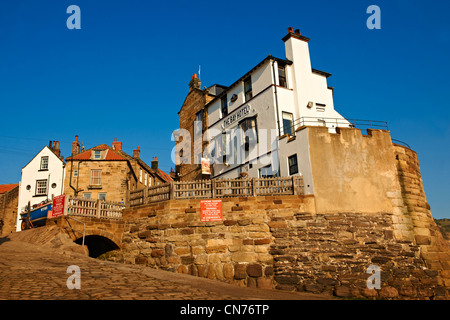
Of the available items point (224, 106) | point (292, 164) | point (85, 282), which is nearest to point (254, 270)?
point (292, 164)

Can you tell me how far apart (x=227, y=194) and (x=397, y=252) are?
9010 millimetres

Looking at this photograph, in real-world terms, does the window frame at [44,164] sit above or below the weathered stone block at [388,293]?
above

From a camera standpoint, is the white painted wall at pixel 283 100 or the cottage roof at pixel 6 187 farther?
the cottage roof at pixel 6 187

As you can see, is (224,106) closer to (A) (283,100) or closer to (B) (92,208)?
(A) (283,100)

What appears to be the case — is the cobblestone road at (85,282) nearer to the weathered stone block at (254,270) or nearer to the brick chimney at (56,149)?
the weathered stone block at (254,270)

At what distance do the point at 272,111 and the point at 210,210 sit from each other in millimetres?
8286

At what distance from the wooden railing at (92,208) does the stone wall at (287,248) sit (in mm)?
2495

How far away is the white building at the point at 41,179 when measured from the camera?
36.6 meters

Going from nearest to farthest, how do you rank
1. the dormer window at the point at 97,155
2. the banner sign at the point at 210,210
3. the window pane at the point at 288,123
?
the banner sign at the point at 210,210 < the window pane at the point at 288,123 < the dormer window at the point at 97,155

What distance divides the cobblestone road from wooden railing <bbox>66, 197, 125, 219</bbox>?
2.59 m

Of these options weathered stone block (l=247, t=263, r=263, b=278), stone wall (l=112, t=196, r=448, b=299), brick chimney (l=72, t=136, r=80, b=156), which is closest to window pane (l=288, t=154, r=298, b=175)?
Answer: stone wall (l=112, t=196, r=448, b=299)

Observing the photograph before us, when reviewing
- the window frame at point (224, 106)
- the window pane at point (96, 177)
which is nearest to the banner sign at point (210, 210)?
the window frame at point (224, 106)

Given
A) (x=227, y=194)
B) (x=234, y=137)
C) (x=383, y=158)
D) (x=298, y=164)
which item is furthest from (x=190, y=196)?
(x=383, y=158)
